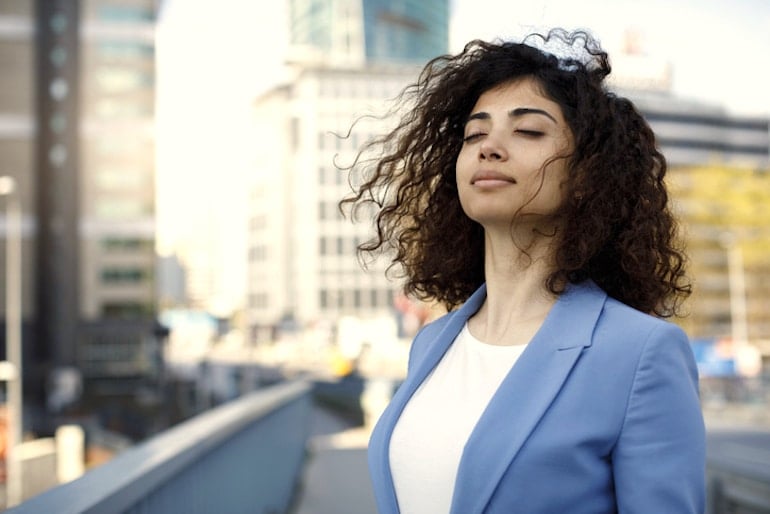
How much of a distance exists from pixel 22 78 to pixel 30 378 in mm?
18399

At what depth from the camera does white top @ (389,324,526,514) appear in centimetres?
190

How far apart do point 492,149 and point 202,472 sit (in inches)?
120

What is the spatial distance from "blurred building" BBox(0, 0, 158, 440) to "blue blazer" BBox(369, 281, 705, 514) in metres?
56.5

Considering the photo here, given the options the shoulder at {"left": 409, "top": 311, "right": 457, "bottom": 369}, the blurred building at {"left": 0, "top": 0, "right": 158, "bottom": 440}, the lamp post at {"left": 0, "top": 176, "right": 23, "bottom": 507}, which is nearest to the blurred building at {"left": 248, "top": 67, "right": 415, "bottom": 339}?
the blurred building at {"left": 0, "top": 0, "right": 158, "bottom": 440}

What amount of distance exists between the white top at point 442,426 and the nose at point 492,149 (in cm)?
41

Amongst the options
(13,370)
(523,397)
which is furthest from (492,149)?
(13,370)

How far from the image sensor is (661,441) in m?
1.65

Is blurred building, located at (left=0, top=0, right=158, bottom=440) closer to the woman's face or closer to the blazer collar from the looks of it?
the woman's face

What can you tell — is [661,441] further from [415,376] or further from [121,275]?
[121,275]

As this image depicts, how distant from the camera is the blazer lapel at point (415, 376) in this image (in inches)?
79.7

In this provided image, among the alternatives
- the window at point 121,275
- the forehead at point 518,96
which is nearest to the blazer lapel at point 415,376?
the forehead at point 518,96

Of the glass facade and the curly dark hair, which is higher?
the glass facade

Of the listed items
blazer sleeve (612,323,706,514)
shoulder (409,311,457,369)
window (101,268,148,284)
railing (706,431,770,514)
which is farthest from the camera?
window (101,268,148,284)

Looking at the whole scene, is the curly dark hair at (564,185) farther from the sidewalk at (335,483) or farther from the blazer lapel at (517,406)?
the sidewalk at (335,483)
